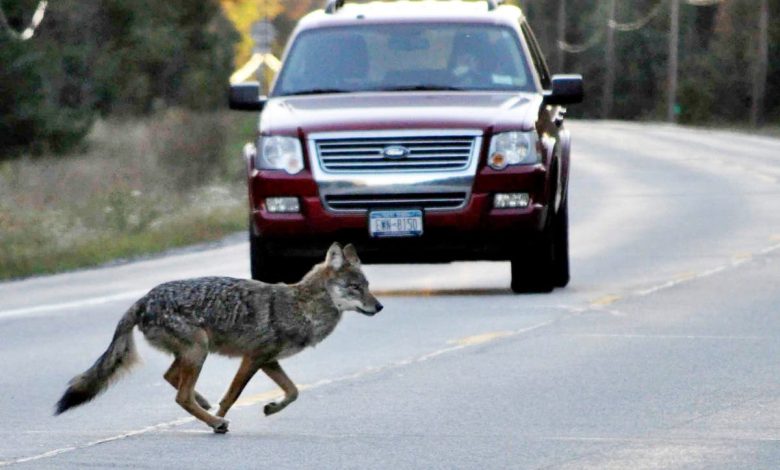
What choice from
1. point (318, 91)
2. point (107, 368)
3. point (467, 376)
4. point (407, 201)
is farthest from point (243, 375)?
point (318, 91)

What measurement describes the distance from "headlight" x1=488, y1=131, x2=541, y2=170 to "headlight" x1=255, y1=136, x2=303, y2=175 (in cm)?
140

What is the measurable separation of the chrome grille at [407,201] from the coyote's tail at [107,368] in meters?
6.28

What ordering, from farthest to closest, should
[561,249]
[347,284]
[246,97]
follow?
[561,249] → [246,97] → [347,284]

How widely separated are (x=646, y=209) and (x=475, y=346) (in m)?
16.0

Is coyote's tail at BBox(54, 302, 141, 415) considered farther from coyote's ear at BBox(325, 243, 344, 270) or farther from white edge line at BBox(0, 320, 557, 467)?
coyote's ear at BBox(325, 243, 344, 270)

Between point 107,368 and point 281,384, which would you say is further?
point 281,384

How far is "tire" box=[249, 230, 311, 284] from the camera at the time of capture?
1661 cm

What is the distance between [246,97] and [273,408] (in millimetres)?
7120

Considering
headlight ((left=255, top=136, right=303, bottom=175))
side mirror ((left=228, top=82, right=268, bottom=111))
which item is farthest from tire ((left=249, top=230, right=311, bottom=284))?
side mirror ((left=228, top=82, right=268, bottom=111))

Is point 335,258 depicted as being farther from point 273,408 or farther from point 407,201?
point 407,201

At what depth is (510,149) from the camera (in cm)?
1617

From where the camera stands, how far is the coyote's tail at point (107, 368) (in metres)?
9.79

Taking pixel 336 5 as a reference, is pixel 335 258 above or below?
above

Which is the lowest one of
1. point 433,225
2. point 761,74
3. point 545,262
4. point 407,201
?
point 761,74
